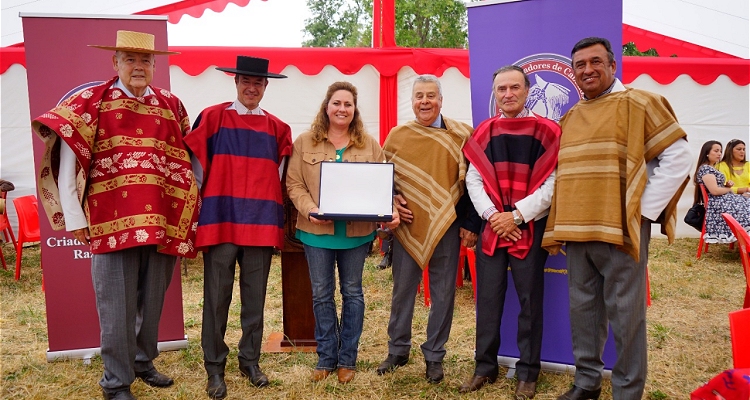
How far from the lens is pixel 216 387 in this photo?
3182 mm

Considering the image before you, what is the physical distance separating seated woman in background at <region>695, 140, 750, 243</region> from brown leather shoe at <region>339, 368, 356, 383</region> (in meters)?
5.55

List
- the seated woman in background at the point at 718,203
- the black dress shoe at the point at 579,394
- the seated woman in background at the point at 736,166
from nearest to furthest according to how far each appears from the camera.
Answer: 1. the black dress shoe at the point at 579,394
2. the seated woman in background at the point at 718,203
3. the seated woman in background at the point at 736,166

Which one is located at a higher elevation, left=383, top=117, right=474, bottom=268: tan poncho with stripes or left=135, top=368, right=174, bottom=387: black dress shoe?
left=383, top=117, right=474, bottom=268: tan poncho with stripes

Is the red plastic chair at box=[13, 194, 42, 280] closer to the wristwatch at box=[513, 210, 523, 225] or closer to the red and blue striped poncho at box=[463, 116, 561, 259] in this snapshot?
the red and blue striped poncho at box=[463, 116, 561, 259]

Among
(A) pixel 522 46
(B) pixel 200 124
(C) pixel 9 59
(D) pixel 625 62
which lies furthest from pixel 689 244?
(C) pixel 9 59

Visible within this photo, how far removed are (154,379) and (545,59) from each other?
3.00m

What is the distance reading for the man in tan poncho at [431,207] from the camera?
3252 mm

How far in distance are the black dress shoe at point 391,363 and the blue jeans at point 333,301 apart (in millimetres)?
215

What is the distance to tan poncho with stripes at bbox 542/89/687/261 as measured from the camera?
8.57ft

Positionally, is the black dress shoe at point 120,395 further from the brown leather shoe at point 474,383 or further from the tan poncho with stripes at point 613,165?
the tan poncho with stripes at point 613,165

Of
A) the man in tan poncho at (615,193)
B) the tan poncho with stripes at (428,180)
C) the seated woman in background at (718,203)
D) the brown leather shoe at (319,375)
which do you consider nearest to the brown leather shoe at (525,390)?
the man in tan poncho at (615,193)

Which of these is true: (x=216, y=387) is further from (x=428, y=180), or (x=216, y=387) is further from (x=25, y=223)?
(x=25, y=223)

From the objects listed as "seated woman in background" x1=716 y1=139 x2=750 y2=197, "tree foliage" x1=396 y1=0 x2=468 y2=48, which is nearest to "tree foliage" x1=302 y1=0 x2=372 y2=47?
"tree foliage" x1=396 y1=0 x2=468 y2=48

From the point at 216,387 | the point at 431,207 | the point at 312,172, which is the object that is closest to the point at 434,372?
the point at 431,207
